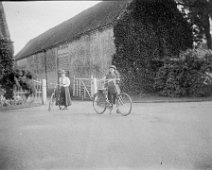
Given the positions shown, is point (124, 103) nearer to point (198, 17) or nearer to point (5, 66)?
point (5, 66)

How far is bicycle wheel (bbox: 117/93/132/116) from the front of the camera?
6205mm

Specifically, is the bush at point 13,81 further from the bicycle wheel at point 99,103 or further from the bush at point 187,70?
the bush at point 187,70

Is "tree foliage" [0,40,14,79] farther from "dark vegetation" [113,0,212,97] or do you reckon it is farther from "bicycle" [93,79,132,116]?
"dark vegetation" [113,0,212,97]

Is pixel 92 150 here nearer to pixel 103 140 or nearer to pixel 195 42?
pixel 103 140

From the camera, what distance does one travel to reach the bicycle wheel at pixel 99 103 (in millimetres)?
6953

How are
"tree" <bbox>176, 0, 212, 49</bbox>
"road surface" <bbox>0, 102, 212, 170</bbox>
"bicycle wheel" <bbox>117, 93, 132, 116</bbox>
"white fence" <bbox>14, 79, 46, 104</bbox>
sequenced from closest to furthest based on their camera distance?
1. "road surface" <bbox>0, 102, 212, 170</bbox>
2. "white fence" <bbox>14, 79, 46, 104</bbox>
3. "bicycle wheel" <bbox>117, 93, 132, 116</bbox>
4. "tree" <bbox>176, 0, 212, 49</bbox>

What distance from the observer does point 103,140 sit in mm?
3848

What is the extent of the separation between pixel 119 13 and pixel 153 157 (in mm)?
9513

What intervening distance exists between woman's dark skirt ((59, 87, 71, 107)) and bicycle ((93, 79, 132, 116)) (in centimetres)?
113

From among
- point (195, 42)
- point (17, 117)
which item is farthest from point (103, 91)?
point (195, 42)

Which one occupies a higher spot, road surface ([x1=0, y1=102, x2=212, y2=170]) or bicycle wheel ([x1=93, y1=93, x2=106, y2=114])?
bicycle wheel ([x1=93, y1=93, x2=106, y2=114])

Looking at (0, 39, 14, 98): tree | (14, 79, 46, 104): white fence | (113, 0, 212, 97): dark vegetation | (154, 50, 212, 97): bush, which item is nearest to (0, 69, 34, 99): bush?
(0, 39, 14, 98): tree

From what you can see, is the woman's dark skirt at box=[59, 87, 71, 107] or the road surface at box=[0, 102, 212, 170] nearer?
the road surface at box=[0, 102, 212, 170]

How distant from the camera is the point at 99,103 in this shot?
708 cm
